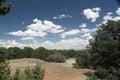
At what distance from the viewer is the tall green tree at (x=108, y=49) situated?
36469 millimetres

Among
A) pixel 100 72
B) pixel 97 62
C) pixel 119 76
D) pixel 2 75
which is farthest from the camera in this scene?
pixel 97 62

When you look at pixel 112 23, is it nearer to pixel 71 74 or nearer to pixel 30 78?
pixel 71 74

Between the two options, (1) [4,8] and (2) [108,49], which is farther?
(2) [108,49]

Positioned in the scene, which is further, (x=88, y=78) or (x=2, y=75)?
(x=88, y=78)

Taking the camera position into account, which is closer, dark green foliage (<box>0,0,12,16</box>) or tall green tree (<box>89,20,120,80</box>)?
dark green foliage (<box>0,0,12,16</box>)

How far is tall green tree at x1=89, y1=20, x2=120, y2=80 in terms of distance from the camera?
36469 millimetres

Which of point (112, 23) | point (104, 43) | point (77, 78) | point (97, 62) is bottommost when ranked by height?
point (77, 78)

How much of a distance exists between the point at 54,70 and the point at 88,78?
8.47 m

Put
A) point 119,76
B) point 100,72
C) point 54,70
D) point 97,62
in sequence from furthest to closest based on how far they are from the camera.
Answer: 1. point 54,70
2. point 97,62
3. point 100,72
4. point 119,76

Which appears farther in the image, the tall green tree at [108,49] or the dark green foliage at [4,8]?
the tall green tree at [108,49]

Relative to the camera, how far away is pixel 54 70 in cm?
4391

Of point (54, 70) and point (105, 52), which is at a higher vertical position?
point (105, 52)

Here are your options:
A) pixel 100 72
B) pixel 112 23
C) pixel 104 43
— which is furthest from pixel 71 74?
pixel 112 23

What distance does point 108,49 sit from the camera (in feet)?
123
